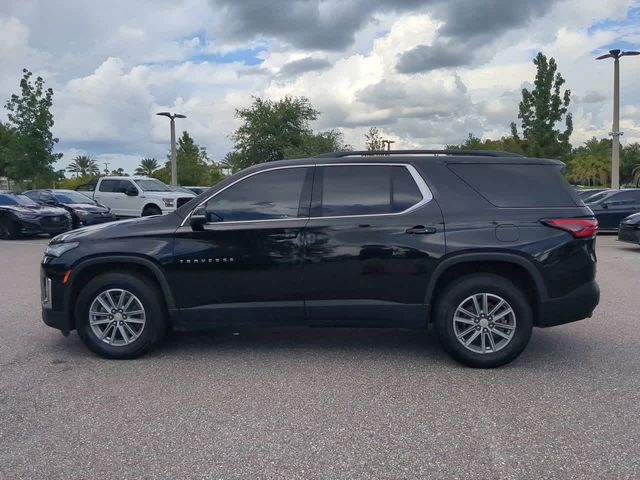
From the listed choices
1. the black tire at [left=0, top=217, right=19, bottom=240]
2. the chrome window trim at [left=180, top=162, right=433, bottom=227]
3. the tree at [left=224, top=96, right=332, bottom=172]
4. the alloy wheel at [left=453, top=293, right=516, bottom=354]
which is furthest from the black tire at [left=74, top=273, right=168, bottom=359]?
the tree at [left=224, top=96, right=332, bottom=172]

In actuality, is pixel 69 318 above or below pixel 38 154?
below

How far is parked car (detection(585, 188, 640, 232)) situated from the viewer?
17.1 meters

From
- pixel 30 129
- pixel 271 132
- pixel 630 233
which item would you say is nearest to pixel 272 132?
pixel 271 132

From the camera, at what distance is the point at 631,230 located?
1316 cm

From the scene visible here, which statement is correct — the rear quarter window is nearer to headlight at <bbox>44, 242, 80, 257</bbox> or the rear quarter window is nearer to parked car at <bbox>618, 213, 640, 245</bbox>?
headlight at <bbox>44, 242, 80, 257</bbox>

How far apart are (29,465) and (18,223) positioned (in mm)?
16019

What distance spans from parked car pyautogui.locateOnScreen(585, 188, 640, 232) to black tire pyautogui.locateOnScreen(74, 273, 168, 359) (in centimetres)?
1513

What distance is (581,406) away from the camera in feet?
13.5

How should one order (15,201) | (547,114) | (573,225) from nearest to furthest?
1. (573,225)
2. (15,201)
3. (547,114)

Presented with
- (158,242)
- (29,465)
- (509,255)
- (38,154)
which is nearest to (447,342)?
(509,255)

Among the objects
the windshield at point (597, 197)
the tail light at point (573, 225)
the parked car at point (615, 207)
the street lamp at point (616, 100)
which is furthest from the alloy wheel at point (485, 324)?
the street lamp at point (616, 100)

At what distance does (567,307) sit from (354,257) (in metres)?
1.84

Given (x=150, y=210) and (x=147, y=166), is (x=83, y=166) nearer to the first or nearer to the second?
(x=147, y=166)

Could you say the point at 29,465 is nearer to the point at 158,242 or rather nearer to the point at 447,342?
the point at 158,242
